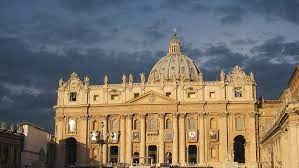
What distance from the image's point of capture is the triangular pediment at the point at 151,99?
3926 inches

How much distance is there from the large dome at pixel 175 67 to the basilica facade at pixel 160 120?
29973 millimetres

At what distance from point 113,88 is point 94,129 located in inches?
361

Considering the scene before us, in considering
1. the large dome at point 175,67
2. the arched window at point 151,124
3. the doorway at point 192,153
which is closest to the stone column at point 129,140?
the arched window at point 151,124

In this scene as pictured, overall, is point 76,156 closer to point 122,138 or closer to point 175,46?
point 122,138

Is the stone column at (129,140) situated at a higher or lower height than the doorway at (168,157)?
higher

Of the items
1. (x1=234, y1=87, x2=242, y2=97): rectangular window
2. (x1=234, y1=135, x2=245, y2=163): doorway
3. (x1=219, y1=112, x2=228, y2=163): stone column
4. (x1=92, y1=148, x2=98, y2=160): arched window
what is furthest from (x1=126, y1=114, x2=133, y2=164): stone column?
(x1=234, y1=135, x2=245, y2=163): doorway

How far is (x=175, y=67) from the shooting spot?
13525 centimetres

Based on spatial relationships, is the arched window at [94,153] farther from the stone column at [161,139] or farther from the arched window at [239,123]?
the arched window at [239,123]

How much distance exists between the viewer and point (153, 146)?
101125 millimetres

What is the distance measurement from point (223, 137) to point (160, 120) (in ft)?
41.4

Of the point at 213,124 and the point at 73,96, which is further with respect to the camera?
the point at 73,96

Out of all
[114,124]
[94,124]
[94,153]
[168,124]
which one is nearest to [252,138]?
[168,124]

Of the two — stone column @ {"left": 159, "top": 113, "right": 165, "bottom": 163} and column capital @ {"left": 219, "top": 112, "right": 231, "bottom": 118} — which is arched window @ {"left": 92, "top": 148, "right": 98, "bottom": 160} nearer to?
stone column @ {"left": 159, "top": 113, "right": 165, "bottom": 163}

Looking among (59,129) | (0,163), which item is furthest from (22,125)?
(59,129)
